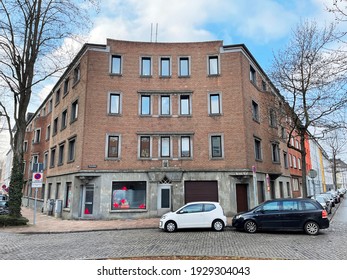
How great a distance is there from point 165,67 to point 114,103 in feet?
16.1

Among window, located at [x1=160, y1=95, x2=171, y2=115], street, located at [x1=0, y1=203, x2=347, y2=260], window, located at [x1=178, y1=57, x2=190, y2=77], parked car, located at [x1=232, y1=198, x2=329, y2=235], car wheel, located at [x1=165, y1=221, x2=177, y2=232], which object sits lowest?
street, located at [x1=0, y1=203, x2=347, y2=260]

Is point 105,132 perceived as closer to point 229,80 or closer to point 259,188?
point 229,80

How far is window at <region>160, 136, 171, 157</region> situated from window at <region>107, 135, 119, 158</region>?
3.21m

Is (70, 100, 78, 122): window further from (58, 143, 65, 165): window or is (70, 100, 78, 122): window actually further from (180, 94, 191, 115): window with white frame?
(180, 94, 191, 115): window with white frame

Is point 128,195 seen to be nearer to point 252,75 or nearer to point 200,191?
point 200,191

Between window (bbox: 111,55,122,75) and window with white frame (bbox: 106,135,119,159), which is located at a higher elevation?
window (bbox: 111,55,122,75)

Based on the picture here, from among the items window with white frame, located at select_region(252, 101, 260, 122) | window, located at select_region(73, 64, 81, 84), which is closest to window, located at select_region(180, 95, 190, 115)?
window with white frame, located at select_region(252, 101, 260, 122)

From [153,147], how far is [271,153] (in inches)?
472

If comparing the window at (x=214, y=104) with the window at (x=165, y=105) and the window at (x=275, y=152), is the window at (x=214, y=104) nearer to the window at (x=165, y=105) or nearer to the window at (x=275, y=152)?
the window at (x=165, y=105)

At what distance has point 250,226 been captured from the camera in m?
12.8

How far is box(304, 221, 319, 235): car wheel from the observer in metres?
11.9

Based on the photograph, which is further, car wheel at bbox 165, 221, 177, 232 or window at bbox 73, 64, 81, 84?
window at bbox 73, 64, 81, 84

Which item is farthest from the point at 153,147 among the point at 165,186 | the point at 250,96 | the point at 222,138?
the point at 250,96

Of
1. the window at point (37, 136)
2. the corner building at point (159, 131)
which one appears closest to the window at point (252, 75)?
the corner building at point (159, 131)
